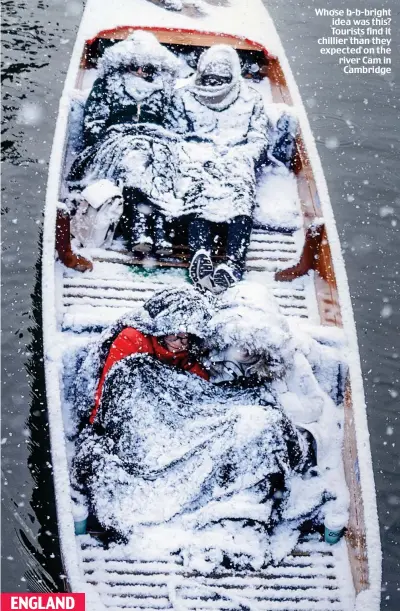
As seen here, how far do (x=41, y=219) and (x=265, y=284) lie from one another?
285cm

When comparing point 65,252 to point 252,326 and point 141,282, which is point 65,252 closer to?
point 141,282

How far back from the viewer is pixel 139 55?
18.2ft

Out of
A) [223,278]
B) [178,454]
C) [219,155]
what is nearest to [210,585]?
[178,454]

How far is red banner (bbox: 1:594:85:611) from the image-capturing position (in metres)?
3.46

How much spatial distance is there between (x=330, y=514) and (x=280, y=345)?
1004 millimetres

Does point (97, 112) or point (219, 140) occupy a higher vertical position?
point (97, 112)

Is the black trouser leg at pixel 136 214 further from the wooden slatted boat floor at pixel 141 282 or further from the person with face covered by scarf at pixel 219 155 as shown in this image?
the person with face covered by scarf at pixel 219 155

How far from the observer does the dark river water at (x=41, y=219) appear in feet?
16.3

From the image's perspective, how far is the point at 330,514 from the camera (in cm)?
392

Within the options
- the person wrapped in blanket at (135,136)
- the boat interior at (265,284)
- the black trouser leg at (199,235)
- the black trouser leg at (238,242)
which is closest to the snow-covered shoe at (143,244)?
the person wrapped in blanket at (135,136)

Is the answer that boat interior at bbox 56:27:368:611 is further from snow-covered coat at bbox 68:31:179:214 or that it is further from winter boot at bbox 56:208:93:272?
snow-covered coat at bbox 68:31:179:214

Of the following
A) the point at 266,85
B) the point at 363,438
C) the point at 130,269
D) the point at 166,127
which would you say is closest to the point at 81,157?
the point at 166,127

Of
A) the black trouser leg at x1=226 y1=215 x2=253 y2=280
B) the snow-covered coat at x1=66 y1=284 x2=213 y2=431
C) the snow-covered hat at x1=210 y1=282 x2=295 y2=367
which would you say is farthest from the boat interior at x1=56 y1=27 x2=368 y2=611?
the snow-covered hat at x1=210 y1=282 x2=295 y2=367

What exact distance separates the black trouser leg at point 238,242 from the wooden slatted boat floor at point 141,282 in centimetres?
36
